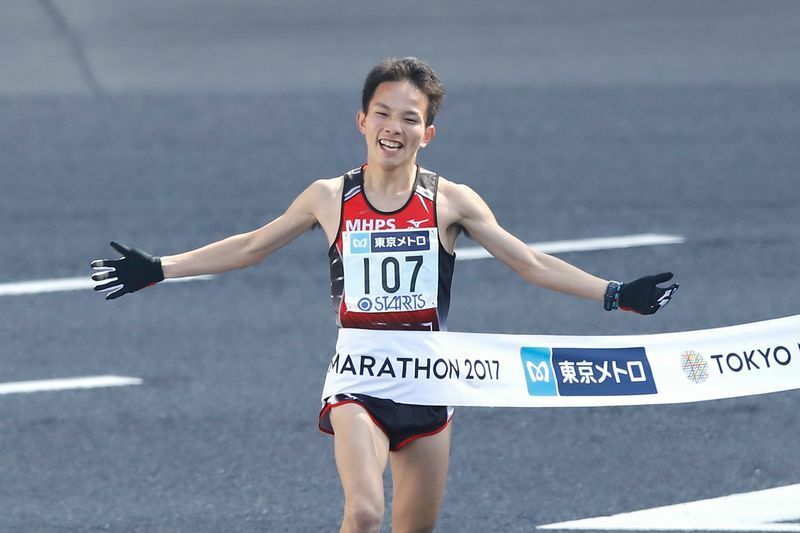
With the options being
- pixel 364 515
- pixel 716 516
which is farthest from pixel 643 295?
pixel 716 516

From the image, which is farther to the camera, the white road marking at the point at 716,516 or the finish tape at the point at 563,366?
the white road marking at the point at 716,516

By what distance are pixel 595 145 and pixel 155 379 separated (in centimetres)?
755

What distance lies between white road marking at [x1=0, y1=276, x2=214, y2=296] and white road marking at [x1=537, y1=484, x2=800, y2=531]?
17.7 ft

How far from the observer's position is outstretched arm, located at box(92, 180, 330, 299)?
264 inches

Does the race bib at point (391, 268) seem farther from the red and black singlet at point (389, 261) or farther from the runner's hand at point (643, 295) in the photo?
the runner's hand at point (643, 295)

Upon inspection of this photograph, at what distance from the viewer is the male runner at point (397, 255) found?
6484 mm

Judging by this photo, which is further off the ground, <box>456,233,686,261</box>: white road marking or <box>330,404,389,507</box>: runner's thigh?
<box>456,233,686,261</box>: white road marking

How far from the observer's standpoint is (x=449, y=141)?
16.9 metres

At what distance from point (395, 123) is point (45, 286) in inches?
267

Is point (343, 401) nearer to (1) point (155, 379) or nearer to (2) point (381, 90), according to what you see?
(2) point (381, 90)

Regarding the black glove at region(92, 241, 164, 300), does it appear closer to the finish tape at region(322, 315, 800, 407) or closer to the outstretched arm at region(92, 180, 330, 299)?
the outstretched arm at region(92, 180, 330, 299)

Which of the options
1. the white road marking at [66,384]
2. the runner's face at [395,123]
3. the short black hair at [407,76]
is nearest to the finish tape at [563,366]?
the runner's face at [395,123]

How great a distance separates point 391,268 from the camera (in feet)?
21.4

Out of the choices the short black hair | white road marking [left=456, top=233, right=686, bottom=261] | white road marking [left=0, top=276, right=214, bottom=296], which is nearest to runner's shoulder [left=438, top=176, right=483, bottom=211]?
the short black hair
